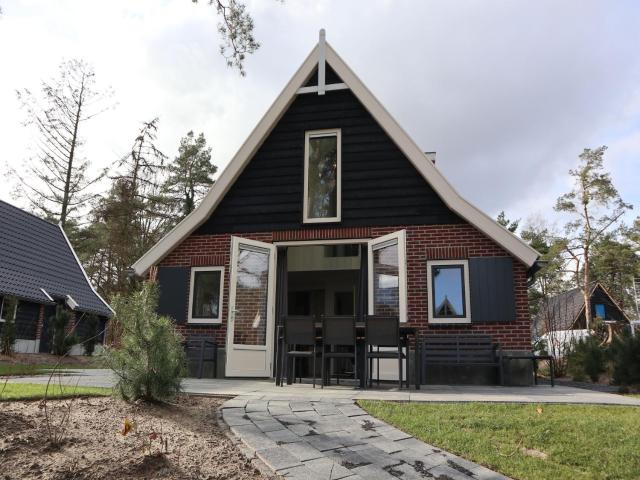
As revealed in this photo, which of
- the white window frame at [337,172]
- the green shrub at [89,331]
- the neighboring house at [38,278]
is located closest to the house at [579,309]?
the white window frame at [337,172]

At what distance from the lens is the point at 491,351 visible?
7.29 m

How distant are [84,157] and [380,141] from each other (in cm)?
1990

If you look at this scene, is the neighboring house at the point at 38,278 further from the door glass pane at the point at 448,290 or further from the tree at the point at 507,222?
the tree at the point at 507,222

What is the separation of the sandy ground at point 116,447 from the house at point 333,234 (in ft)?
14.8

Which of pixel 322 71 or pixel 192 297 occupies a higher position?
pixel 322 71

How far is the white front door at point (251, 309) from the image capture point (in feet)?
27.0

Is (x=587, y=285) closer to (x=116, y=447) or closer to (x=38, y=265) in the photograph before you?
(x=38, y=265)

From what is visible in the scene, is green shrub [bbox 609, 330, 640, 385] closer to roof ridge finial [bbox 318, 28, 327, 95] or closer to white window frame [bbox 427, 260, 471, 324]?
white window frame [bbox 427, 260, 471, 324]

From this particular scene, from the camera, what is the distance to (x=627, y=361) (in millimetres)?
7191

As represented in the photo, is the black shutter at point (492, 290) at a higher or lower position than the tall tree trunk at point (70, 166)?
lower

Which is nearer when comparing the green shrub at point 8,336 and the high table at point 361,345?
the high table at point 361,345

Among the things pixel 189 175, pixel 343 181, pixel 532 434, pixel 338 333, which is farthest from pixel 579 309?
pixel 532 434

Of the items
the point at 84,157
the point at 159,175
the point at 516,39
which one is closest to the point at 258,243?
the point at 516,39

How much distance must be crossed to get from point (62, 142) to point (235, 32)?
68.9 feet
